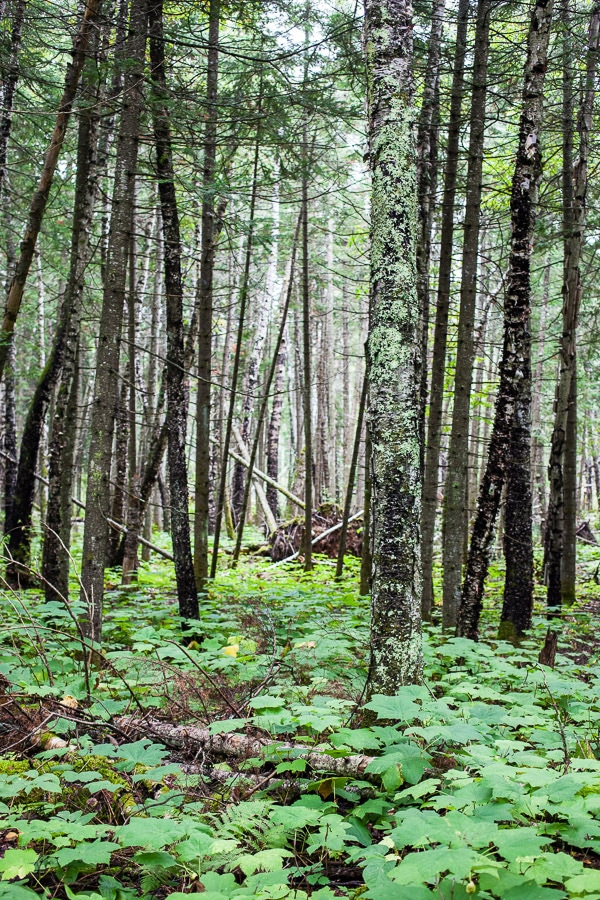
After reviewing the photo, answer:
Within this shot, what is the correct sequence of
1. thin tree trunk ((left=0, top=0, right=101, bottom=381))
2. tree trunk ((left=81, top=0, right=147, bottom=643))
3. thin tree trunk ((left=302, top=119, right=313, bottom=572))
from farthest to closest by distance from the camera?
thin tree trunk ((left=302, top=119, right=313, bottom=572)) < tree trunk ((left=81, top=0, right=147, bottom=643)) < thin tree trunk ((left=0, top=0, right=101, bottom=381))

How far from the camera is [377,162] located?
4.06 m

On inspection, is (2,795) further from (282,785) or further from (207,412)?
(207,412)

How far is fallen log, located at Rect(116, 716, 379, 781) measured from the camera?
335cm

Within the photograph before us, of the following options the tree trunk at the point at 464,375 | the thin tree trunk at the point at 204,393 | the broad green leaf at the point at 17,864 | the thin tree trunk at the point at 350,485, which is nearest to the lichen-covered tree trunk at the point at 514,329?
the tree trunk at the point at 464,375

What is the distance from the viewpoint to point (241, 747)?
3.72 meters

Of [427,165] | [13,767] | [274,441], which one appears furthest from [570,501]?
[13,767]

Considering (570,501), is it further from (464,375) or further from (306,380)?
(306,380)

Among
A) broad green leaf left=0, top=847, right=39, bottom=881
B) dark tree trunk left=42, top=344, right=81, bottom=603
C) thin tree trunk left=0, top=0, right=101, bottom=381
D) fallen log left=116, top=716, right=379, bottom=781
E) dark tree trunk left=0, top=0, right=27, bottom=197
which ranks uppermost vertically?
dark tree trunk left=0, top=0, right=27, bottom=197

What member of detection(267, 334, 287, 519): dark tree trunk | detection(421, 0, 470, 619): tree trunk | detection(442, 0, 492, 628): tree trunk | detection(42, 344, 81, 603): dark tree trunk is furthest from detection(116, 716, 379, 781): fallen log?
detection(267, 334, 287, 519): dark tree trunk

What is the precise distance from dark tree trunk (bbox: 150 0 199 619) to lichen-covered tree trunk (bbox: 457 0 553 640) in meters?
3.20

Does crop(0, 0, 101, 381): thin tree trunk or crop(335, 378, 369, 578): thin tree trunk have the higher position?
crop(0, 0, 101, 381): thin tree trunk

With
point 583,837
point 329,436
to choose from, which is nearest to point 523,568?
point 583,837

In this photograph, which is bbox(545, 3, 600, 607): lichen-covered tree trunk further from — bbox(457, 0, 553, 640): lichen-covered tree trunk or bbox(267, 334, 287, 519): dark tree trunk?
bbox(267, 334, 287, 519): dark tree trunk

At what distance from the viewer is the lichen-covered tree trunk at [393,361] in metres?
3.84
